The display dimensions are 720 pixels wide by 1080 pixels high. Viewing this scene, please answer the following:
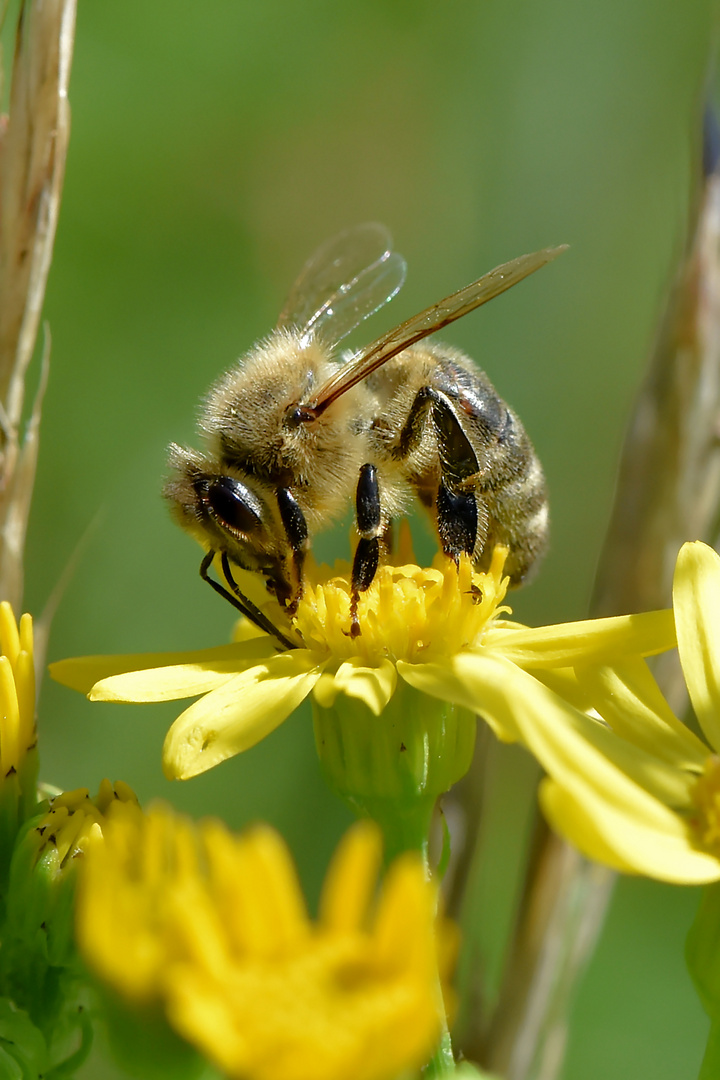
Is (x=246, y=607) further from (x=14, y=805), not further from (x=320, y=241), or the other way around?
(x=320, y=241)

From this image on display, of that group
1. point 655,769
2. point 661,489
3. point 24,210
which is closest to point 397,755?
point 655,769

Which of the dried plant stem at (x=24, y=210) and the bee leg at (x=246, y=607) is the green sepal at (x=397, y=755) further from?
the dried plant stem at (x=24, y=210)

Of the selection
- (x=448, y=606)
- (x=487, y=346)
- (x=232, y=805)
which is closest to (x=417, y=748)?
(x=448, y=606)

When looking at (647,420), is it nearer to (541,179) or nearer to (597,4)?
(541,179)

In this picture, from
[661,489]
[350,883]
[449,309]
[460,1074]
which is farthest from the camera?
[661,489]

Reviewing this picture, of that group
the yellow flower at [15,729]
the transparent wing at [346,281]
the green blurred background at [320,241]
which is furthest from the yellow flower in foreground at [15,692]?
the green blurred background at [320,241]
